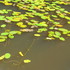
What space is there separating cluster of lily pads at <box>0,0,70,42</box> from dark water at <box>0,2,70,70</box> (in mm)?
111

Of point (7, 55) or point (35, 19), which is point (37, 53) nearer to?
point (7, 55)

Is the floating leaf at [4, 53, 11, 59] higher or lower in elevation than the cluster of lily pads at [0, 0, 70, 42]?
lower

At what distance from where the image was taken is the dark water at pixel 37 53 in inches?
90.0

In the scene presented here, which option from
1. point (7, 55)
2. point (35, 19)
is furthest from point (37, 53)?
point (35, 19)

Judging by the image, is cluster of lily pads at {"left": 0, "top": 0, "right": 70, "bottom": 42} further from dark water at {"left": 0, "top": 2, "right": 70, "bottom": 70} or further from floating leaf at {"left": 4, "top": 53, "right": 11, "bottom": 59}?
floating leaf at {"left": 4, "top": 53, "right": 11, "bottom": 59}

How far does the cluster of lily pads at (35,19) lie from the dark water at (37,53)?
11cm

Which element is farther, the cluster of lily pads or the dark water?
the cluster of lily pads

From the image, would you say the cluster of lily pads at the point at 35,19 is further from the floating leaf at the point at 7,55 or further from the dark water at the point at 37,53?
the floating leaf at the point at 7,55

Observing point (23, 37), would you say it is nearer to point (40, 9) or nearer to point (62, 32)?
point (62, 32)

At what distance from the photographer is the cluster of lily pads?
116 inches

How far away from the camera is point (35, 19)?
3436 mm

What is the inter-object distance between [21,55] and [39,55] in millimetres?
263

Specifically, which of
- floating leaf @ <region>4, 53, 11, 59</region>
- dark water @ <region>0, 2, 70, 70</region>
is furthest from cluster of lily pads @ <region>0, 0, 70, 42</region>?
floating leaf @ <region>4, 53, 11, 59</region>

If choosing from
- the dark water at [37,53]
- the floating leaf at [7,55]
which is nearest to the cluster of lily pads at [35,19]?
the dark water at [37,53]
